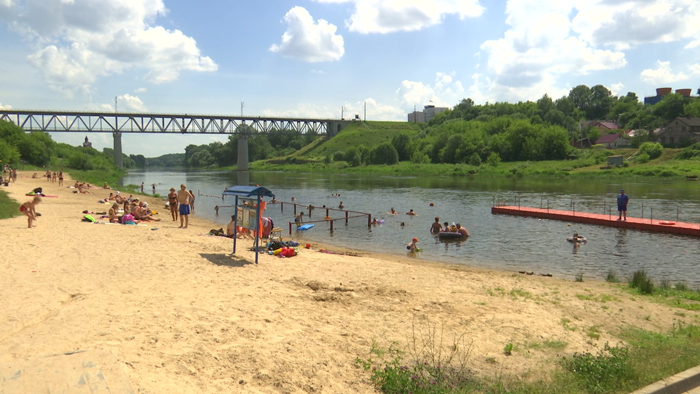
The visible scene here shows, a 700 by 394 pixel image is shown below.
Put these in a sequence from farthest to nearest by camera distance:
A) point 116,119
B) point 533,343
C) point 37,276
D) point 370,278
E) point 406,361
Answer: point 116,119, point 370,278, point 37,276, point 533,343, point 406,361

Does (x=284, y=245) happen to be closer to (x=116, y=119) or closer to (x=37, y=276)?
(x=37, y=276)

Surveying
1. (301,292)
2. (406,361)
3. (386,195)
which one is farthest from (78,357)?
(386,195)

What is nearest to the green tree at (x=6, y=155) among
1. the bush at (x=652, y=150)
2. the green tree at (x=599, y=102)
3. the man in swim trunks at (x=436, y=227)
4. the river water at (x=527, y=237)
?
the river water at (x=527, y=237)

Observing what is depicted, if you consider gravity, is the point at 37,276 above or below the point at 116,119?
below

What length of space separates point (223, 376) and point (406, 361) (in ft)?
9.47

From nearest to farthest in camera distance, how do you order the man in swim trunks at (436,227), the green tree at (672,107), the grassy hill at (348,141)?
the man in swim trunks at (436,227) → the green tree at (672,107) → the grassy hill at (348,141)

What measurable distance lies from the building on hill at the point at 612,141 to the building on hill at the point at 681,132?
907cm

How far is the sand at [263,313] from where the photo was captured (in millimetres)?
6957

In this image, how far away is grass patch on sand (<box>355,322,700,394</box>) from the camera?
6.58m

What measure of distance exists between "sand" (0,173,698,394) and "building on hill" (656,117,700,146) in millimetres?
105830

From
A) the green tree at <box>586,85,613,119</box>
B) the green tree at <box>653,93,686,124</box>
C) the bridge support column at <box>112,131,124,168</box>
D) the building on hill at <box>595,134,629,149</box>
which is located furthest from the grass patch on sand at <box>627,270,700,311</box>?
the green tree at <box>586,85,613,119</box>

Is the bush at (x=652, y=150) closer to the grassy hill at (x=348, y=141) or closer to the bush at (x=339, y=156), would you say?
the bush at (x=339, y=156)

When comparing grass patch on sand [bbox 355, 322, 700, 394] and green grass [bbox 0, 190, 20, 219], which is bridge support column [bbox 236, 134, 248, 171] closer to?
green grass [bbox 0, 190, 20, 219]

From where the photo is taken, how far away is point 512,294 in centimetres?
1291
